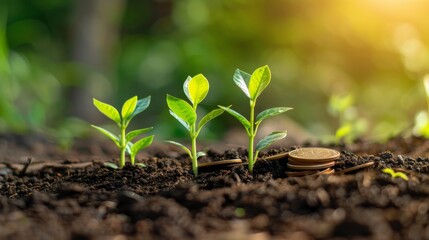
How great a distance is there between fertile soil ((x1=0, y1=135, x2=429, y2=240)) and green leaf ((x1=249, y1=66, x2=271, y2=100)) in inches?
8.3

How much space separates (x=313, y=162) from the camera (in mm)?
1757

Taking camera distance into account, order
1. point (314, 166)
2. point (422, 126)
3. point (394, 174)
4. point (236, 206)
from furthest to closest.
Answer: point (422, 126)
point (314, 166)
point (394, 174)
point (236, 206)

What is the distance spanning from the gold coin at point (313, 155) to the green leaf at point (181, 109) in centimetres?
29

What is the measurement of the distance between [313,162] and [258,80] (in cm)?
26

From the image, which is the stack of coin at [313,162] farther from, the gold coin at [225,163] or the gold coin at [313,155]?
the gold coin at [225,163]

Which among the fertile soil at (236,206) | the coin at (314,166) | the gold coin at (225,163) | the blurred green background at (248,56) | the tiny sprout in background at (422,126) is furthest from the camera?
the blurred green background at (248,56)

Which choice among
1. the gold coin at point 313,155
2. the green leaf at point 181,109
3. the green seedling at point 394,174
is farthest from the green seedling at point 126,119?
the green seedling at point 394,174

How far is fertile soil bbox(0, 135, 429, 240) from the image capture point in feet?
4.30

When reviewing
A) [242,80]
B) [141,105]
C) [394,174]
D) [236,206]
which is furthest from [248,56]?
[236,206]

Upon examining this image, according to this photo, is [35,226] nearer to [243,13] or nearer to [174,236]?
[174,236]

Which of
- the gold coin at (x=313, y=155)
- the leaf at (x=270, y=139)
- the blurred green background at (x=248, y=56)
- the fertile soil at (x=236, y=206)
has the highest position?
the blurred green background at (x=248, y=56)

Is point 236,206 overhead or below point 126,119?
below

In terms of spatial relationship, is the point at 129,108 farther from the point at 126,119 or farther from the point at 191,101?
the point at 191,101

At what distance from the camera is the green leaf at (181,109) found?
6.02ft
